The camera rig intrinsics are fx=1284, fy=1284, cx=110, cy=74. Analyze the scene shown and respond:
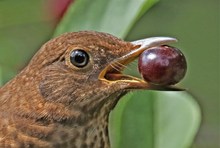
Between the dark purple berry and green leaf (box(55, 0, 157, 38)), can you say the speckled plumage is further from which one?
green leaf (box(55, 0, 157, 38))

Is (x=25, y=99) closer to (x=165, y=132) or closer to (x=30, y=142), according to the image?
(x=30, y=142)

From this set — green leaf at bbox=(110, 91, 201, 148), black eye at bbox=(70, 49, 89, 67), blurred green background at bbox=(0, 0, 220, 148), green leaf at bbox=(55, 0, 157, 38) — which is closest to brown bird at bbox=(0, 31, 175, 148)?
black eye at bbox=(70, 49, 89, 67)

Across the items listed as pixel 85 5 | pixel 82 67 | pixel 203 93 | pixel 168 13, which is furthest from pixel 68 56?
pixel 168 13

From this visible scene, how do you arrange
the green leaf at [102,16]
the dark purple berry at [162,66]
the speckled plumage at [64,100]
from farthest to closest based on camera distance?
the green leaf at [102,16], the speckled plumage at [64,100], the dark purple berry at [162,66]

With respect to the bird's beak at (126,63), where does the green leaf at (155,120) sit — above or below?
below

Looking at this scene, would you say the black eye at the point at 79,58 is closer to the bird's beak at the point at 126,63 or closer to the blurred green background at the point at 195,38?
the bird's beak at the point at 126,63

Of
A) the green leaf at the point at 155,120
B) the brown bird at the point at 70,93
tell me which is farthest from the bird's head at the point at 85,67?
the green leaf at the point at 155,120
